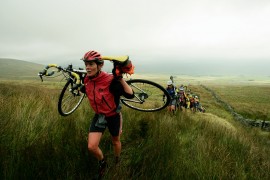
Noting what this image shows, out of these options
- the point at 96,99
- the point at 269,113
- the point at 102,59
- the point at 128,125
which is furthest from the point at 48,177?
the point at 269,113

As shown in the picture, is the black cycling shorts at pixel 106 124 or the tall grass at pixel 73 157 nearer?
the tall grass at pixel 73 157

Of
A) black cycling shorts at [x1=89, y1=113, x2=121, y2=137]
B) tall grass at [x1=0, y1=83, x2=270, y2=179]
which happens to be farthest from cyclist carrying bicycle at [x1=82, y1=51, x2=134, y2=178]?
tall grass at [x1=0, y1=83, x2=270, y2=179]

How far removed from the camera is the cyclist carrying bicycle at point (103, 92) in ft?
11.2

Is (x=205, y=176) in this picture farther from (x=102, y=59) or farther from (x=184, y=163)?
(x=102, y=59)

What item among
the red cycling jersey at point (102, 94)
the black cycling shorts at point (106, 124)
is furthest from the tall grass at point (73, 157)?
the red cycling jersey at point (102, 94)

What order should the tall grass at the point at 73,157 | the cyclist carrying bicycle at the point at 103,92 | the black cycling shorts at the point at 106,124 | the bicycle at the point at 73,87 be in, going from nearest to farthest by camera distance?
1. the tall grass at the point at 73,157
2. the cyclist carrying bicycle at the point at 103,92
3. the black cycling shorts at the point at 106,124
4. the bicycle at the point at 73,87

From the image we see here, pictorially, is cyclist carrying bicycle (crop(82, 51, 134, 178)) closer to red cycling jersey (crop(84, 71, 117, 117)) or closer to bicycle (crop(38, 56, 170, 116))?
red cycling jersey (crop(84, 71, 117, 117))

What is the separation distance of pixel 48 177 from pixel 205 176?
2.17 metres

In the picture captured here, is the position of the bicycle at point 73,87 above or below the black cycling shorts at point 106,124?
above

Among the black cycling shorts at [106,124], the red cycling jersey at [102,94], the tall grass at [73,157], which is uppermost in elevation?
the red cycling jersey at [102,94]

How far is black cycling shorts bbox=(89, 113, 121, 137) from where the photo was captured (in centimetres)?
358

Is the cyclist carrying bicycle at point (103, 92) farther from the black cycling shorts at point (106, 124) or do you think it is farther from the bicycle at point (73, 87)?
the bicycle at point (73, 87)

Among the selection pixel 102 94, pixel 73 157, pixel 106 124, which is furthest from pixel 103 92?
pixel 73 157

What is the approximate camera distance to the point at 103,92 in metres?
3.52
